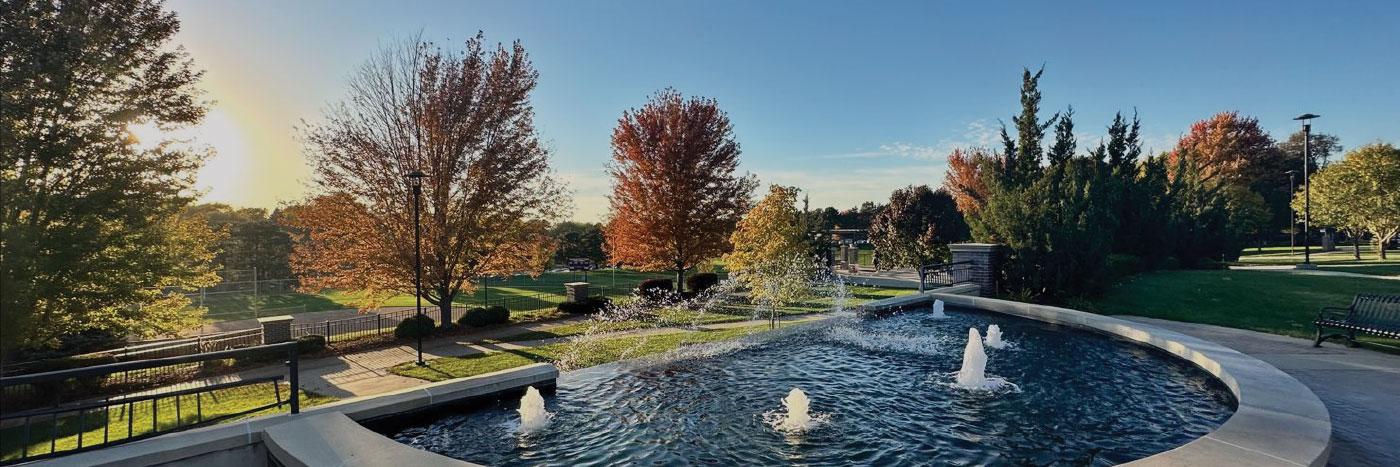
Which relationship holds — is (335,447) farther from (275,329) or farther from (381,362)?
(275,329)

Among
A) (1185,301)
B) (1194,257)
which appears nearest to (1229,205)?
(1194,257)

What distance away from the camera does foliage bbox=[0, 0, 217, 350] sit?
10.8 m

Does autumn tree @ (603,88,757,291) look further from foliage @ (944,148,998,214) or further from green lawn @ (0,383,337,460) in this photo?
foliage @ (944,148,998,214)

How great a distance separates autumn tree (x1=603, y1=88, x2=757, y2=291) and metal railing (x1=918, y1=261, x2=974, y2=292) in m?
9.45

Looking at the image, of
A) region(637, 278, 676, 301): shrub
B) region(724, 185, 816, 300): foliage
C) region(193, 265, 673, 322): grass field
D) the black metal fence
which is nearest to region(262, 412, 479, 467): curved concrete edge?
the black metal fence

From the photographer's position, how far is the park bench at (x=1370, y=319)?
9.85 m

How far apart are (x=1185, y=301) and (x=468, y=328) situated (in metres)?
24.0

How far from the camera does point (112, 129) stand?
12.3 metres

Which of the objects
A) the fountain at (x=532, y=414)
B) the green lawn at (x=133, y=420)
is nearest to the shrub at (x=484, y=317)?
the green lawn at (x=133, y=420)

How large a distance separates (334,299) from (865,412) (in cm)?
3963

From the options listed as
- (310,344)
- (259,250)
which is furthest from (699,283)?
(259,250)

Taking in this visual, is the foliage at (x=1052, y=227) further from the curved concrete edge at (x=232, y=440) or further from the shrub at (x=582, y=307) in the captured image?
the curved concrete edge at (x=232, y=440)

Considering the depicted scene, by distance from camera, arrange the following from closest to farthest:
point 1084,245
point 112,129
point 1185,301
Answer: point 112,129 < point 1185,301 < point 1084,245

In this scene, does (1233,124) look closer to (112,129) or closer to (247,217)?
(112,129)
